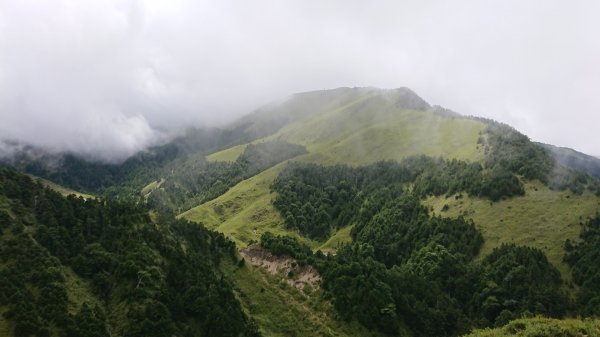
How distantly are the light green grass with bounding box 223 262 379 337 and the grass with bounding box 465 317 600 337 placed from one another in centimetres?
9111

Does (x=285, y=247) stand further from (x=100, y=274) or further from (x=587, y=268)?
(x=587, y=268)

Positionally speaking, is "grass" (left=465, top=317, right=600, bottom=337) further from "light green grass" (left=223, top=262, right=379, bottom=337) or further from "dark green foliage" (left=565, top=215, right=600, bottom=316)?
"dark green foliage" (left=565, top=215, right=600, bottom=316)

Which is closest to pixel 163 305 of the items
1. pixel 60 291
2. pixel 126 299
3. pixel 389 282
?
pixel 126 299

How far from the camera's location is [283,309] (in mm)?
144750

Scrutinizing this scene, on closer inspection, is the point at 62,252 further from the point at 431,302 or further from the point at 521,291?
the point at 521,291

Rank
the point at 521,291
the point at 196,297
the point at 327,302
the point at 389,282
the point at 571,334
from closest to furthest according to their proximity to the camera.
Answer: the point at 571,334 < the point at 196,297 < the point at 327,302 < the point at 389,282 < the point at 521,291

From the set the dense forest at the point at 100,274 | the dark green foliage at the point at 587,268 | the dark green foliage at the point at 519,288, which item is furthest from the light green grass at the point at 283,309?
the dark green foliage at the point at 587,268

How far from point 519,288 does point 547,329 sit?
14946cm

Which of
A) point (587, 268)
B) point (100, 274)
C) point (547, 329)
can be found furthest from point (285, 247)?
point (547, 329)

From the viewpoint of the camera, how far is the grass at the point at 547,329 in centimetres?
4359

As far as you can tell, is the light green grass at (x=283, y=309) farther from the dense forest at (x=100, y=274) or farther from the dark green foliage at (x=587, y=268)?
the dark green foliage at (x=587, y=268)

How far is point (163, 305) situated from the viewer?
387 feet

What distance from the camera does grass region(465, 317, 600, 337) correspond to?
43594 mm

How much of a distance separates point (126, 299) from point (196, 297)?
55.1 feet
